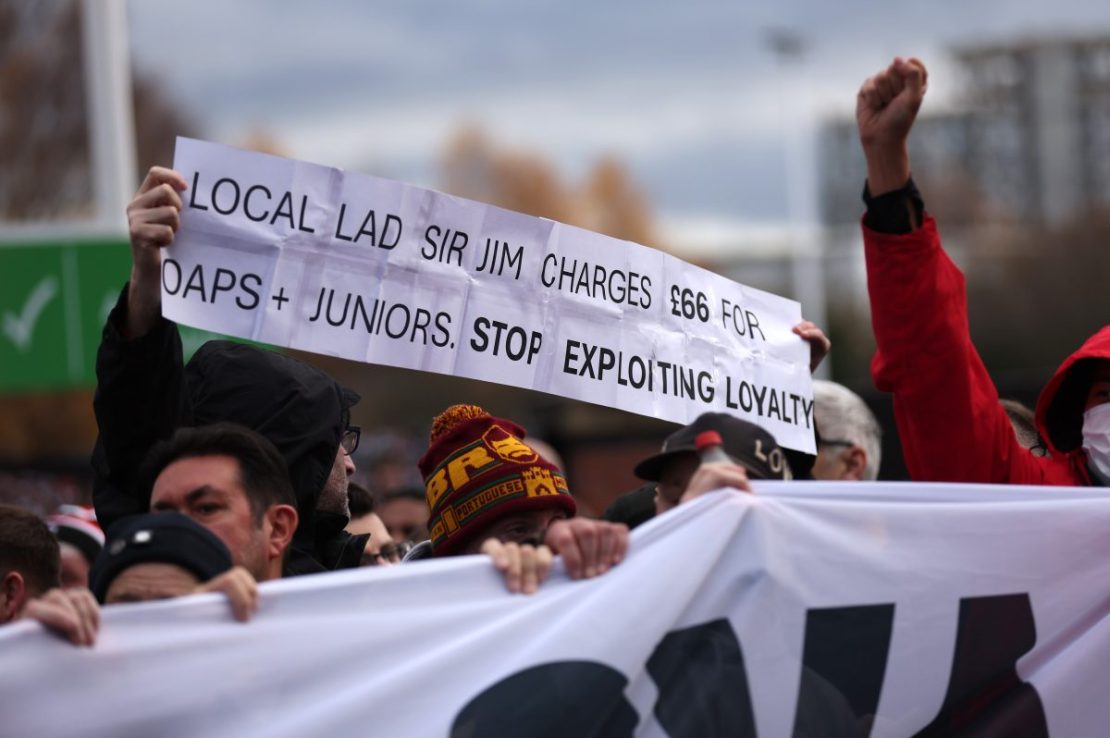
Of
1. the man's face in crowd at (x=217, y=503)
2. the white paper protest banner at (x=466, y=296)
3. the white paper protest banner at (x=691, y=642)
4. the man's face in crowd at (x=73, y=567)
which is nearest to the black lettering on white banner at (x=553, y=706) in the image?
the white paper protest banner at (x=691, y=642)

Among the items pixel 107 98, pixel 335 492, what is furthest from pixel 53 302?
pixel 335 492

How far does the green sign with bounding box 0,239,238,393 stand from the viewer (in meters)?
8.34

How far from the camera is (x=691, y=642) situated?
2775 millimetres

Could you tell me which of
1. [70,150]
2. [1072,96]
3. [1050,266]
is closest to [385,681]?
[70,150]

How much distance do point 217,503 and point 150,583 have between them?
395 mm

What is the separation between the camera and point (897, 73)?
130 inches

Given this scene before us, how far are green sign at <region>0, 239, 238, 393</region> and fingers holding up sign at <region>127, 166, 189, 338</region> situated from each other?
5272 millimetres

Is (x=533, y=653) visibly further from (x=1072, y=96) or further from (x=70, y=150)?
(x=1072, y=96)

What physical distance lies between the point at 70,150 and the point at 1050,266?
35.5 m

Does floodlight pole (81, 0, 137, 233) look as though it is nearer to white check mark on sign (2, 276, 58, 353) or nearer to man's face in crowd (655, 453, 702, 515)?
white check mark on sign (2, 276, 58, 353)

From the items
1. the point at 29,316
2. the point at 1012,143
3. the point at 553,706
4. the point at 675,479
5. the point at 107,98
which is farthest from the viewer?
the point at 1012,143

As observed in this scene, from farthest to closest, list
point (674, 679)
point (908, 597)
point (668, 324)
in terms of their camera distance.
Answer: point (668, 324), point (908, 597), point (674, 679)

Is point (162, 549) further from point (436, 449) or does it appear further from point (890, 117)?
point (890, 117)

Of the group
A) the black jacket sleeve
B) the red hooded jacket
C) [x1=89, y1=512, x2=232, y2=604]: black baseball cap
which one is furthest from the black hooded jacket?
the red hooded jacket
